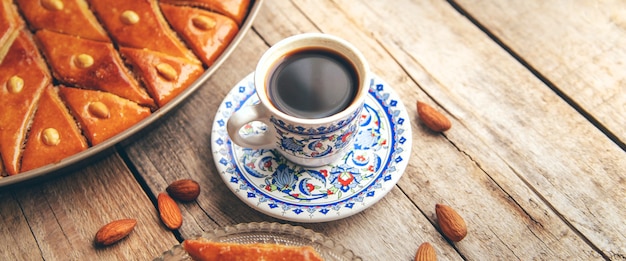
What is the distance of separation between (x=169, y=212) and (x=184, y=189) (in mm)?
57

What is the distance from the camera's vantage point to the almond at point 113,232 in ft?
3.83

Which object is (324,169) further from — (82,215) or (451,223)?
(82,215)

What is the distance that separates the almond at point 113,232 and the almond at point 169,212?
7 cm

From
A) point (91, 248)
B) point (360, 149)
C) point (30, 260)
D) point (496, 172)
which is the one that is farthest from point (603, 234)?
point (30, 260)

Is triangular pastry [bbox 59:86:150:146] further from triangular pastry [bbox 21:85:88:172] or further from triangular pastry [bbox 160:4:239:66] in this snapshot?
triangular pastry [bbox 160:4:239:66]

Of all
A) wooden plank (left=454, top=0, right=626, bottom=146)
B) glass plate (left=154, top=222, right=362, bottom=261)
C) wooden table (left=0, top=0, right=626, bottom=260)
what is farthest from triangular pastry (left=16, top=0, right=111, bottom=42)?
wooden plank (left=454, top=0, right=626, bottom=146)

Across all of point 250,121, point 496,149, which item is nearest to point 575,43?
point 496,149

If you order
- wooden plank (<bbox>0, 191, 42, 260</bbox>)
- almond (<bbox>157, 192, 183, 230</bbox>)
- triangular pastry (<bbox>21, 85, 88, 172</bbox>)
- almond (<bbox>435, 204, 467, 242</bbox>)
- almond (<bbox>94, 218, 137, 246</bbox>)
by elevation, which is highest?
triangular pastry (<bbox>21, 85, 88, 172</bbox>)

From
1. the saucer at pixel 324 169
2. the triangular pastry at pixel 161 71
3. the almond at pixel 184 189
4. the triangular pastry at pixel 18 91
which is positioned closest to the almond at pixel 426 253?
the saucer at pixel 324 169

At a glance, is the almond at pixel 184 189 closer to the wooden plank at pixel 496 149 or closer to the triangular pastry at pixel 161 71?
the triangular pastry at pixel 161 71

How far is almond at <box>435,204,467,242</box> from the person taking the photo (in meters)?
1.14

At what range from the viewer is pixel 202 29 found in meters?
1.26

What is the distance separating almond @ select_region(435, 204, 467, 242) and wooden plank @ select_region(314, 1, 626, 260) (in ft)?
0.09

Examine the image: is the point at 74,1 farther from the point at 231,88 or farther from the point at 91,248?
the point at 91,248
